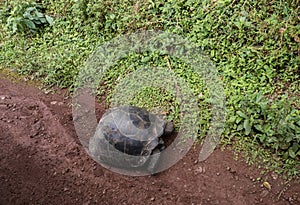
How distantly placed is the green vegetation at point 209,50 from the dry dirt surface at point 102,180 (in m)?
0.27

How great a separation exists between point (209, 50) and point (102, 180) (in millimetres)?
2071

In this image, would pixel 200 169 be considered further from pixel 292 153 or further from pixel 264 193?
pixel 292 153

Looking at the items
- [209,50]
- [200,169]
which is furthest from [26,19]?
[200,169]

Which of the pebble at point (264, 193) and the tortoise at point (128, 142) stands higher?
the tortoise at point (128, 142)

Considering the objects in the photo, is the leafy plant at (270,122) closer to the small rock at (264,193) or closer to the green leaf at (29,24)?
the small rock at (264,193)

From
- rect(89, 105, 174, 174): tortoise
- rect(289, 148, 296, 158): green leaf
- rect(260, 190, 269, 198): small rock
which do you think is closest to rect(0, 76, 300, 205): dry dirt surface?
rect(260, 190, 269, 198): small rock

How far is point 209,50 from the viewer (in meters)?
4.44

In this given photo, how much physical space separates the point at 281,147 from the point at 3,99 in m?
3.31

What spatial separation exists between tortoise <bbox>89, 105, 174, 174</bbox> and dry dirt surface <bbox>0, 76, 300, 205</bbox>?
0.12 meters

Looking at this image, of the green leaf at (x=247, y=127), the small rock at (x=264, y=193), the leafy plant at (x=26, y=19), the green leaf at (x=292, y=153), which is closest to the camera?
the small rock at (x=264, y=193)

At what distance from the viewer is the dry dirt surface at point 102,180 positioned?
130 inches

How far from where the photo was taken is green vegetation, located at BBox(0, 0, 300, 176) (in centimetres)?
362

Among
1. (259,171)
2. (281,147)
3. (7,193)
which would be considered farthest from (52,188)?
(281,147)

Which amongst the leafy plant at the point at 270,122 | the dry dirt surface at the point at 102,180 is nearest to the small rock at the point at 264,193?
the dry dirt surface at the point at 102,180
